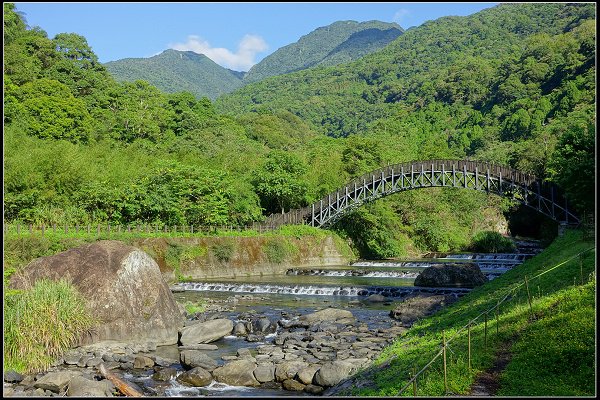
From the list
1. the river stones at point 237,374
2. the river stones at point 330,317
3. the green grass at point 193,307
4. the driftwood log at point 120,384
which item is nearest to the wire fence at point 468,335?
the river stones at point 237,374

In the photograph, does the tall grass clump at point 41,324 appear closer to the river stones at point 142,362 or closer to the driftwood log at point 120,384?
the driftwood log at point 120,384

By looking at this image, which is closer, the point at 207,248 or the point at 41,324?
the point at 41,324

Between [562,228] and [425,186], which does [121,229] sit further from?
[562,228]

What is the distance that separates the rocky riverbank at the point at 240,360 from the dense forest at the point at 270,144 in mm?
16062

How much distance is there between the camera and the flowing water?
45.3 ft

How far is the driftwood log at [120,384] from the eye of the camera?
41.5 feet

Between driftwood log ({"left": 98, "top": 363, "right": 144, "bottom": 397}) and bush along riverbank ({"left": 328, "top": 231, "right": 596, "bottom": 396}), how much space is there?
182 inches

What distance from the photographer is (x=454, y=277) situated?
28.9m

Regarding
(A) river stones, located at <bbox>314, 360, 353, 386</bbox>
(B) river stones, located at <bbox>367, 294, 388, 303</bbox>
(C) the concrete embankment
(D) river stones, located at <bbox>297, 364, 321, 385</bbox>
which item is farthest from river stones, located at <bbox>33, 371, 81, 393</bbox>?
(C) the concrete embankment

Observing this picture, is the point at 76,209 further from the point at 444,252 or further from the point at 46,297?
the point at 444,252

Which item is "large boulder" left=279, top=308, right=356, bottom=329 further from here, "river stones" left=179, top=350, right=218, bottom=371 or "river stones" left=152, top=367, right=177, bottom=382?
"river stones" left=152, top=367, right=177, bottom=382

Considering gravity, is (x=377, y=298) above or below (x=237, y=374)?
below

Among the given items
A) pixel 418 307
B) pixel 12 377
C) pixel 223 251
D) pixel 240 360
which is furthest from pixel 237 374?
pixel 223 251

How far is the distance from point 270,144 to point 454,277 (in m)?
69.7
